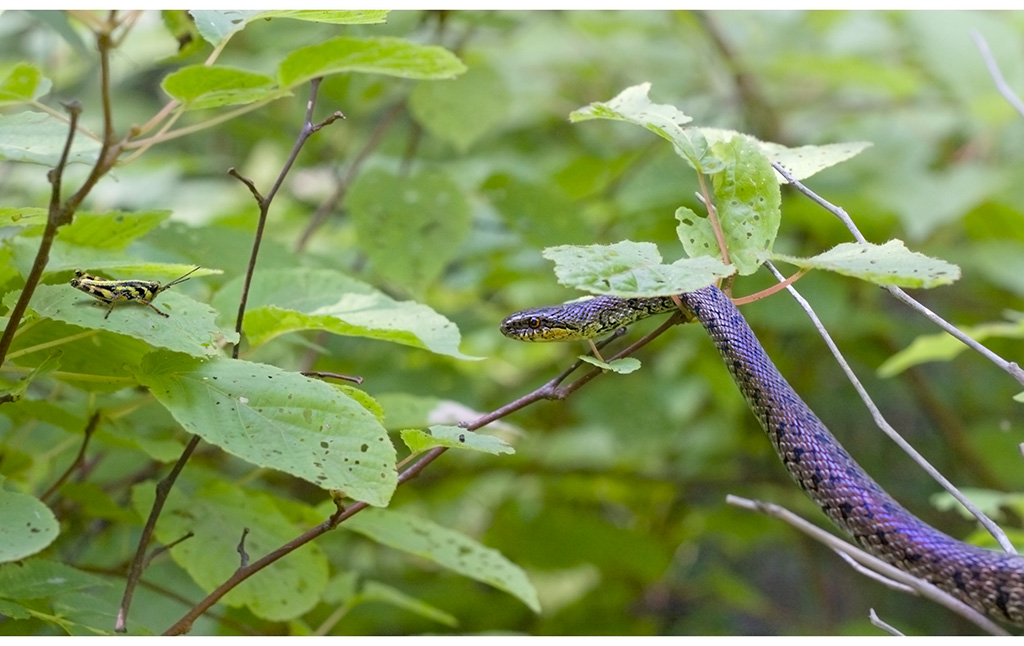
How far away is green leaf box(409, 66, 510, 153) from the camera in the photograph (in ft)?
9.86

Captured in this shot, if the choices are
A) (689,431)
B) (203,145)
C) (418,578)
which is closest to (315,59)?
(418,578)

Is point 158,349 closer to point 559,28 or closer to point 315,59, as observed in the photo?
point 315,59

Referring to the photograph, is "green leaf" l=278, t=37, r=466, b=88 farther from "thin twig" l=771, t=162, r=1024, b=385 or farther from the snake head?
the snake head

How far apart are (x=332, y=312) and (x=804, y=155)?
93cm

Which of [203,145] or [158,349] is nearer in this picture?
[158,349]

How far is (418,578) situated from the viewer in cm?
450

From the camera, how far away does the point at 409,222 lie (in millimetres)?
2623

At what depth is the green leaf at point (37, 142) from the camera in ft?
4.58

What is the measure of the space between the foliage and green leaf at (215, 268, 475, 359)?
0.01 metres

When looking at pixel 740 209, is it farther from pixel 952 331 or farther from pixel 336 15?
pixel 336 15

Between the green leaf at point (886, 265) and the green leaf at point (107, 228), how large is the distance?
116 cm

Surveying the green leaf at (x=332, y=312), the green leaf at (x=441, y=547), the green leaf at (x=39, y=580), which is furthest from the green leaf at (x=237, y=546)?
the green leaf at (x=332, y=312)

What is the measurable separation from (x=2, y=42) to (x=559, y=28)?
3.01m

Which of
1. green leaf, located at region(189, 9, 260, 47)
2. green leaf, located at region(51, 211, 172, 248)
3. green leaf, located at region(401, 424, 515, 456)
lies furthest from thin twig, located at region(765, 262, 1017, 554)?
green leaf, located at region(51, 211, 172, 248)
